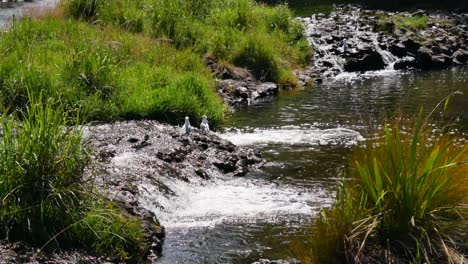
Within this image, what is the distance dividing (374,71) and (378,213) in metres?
21.4

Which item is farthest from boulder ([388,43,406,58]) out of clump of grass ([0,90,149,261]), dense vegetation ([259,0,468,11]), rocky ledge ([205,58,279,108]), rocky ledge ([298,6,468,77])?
clump of grass ([0,90,149,261])

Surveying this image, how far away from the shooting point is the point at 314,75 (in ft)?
82.7

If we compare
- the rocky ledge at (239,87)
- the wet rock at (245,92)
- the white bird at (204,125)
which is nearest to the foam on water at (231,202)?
the white bird at (204,125)

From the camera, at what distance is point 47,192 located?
7.24m

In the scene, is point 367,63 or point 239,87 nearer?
point 239,87

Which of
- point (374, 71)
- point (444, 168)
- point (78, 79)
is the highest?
point (444, 168)

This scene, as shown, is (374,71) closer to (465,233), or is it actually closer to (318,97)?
(318,97)

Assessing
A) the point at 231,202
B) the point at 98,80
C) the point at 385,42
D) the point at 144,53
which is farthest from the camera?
the point at 385,42

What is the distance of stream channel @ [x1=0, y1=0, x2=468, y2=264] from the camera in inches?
350

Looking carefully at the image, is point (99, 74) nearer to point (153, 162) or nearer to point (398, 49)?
point (153, 162)

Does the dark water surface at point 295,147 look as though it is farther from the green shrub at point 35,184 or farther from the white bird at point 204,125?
the green shrub at point 35,184

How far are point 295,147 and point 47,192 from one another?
7.96m

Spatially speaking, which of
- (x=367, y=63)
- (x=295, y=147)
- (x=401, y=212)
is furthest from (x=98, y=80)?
(x=367, y=63)

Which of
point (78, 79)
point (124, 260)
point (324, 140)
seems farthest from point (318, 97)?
point (124, 260)
